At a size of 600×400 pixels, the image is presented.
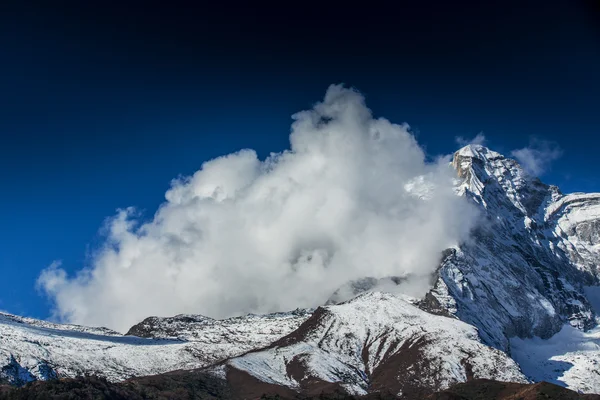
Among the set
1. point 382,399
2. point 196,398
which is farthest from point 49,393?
point 382,399

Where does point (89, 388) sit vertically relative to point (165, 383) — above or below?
below

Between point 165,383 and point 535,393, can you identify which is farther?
point 165,383

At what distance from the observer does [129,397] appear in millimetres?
153250

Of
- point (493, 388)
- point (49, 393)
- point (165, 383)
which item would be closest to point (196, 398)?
point (165, 383)

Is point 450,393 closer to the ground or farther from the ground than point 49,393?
farther from the ground

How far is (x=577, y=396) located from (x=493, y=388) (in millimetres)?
29540

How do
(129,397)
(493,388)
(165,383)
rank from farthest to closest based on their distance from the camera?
1. (165,383)
2. (493,388)
3. (129,397)

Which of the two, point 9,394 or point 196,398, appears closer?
point 9,394

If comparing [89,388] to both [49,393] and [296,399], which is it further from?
[296,399]

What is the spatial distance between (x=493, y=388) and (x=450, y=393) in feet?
59.4

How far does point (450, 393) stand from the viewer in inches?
6698

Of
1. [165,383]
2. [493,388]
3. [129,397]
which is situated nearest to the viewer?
[129,397]

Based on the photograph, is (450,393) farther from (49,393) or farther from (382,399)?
(49,393)

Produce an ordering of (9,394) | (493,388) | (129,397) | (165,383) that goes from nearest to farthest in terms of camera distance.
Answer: (9,394) < (129,397) < (493,388) < (165,383)
